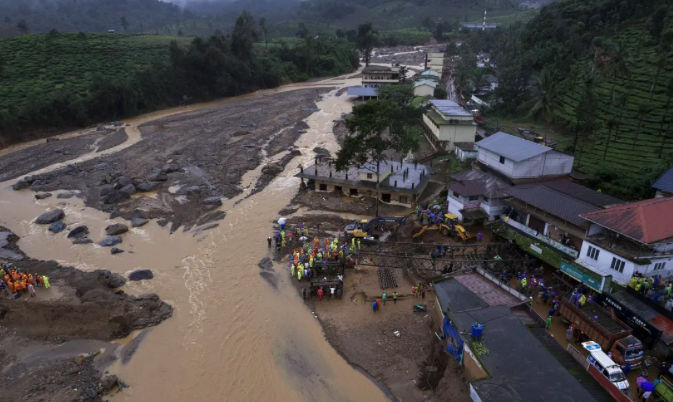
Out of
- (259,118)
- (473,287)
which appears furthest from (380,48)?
(473,287)

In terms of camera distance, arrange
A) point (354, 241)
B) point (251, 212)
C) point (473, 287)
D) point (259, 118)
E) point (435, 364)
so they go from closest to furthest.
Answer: point (435, 364), point (473, 287), point (354, 241), point (251, 212), point (259, 118)

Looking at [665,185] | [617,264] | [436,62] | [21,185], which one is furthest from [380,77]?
[617,264]

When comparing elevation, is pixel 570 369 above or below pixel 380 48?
below

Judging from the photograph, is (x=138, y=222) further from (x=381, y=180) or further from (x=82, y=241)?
(x=381, y=180)

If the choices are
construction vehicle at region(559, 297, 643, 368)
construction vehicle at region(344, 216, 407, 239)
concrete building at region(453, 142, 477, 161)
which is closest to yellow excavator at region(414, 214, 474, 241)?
construction vehicle at region(344, 216, 407, 239)

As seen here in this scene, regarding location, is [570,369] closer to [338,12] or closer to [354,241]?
[354,241]

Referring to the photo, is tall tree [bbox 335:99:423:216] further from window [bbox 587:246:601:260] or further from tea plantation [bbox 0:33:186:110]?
tea plantation [bbox 0:33:186:110]

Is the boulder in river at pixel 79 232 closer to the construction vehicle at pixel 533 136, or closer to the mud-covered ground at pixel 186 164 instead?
the mud-covered ground at pixel 186 164

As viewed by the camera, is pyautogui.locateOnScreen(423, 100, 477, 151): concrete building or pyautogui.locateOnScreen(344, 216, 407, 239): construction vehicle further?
pyautogui.locateOnScreen(423, 100, 477, 151): concrete building
